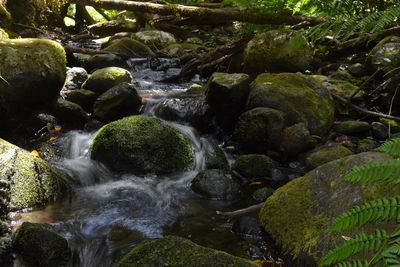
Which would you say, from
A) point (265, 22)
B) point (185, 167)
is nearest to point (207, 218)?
point (185, 167)

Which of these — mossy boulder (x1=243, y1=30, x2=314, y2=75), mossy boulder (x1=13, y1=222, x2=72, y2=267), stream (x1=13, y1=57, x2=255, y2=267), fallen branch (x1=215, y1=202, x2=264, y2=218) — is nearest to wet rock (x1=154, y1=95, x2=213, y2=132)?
stream (x1=13, y1=57, x2=255, y2=267)

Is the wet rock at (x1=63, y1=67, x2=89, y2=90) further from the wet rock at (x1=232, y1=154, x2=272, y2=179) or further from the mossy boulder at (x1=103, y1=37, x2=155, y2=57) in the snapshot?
the wet rock at (x1=232, y1=154, x2=272, y2=179)

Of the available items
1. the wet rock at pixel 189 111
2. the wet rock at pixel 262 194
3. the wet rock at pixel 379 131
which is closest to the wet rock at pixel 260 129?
the wet rock at pixel 189 111

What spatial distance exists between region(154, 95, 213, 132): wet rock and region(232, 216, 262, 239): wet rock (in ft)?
9.92

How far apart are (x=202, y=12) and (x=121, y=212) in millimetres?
6234

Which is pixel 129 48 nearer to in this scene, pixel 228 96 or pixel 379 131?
pixel 228 96

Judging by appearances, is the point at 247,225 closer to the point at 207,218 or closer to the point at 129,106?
the point at 207,218

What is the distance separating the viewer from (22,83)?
20.1 ft

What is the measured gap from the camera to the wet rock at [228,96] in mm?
6828

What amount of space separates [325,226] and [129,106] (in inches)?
178

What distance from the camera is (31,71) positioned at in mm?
6199

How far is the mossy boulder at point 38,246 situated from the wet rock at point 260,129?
3.51 meters

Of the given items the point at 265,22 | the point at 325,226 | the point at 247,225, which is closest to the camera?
the point at 325,226

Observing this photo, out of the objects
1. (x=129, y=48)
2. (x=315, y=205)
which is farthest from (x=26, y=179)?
(x=129, y=48)
